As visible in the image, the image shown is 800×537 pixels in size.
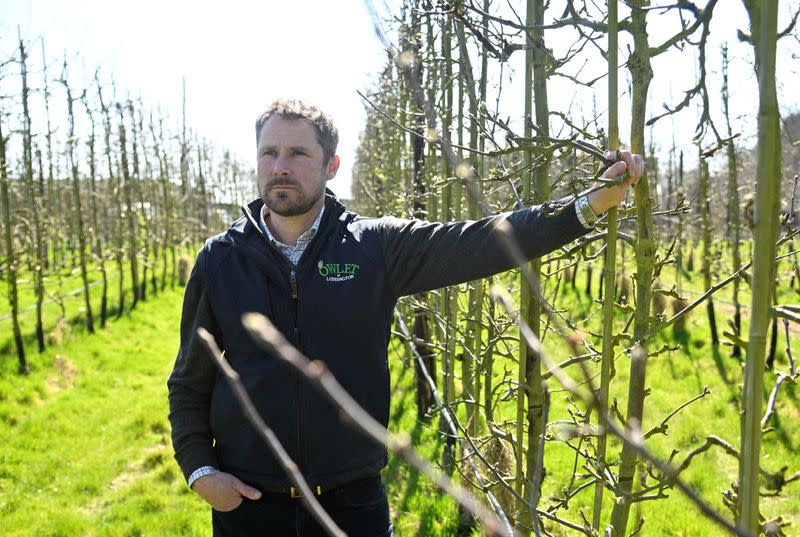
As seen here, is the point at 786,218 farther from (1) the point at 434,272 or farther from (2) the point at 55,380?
(2) the point at 55,380

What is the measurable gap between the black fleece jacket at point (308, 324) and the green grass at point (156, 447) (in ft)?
3.54

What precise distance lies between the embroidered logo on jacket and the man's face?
0.88 feet

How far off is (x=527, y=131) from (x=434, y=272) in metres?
0.62

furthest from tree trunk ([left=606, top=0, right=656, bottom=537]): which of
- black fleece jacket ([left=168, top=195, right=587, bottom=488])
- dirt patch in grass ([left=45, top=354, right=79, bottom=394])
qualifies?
dirt patch in grass ([left=45, top=354, right=79, bottom=394])

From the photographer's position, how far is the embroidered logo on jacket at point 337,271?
2.28 metres

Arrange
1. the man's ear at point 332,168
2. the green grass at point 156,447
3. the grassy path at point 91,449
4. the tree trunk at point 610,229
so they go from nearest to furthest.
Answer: the tree trunk at point 610,229, the man's ear at point 332,168, the green grass at point 156,447, the grassy path at point 91,449

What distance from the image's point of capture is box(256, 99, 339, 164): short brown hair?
2.43 m

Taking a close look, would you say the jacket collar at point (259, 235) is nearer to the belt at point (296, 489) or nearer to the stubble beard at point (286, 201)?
the stubble beard at point (286, 201)

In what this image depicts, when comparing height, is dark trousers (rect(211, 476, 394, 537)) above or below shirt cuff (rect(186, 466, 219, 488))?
below

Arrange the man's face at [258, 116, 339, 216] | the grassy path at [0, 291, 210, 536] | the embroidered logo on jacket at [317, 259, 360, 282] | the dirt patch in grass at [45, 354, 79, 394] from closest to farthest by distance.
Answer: the embroidered logo on jacket at [317, 259, 360, 282] → the man's face at [258, 116, 339, 216] → the grassy path at [0, 291, 210, 536] → the dirt patch in grass at [45, 354, 79, 394]

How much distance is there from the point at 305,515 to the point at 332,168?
1339mm

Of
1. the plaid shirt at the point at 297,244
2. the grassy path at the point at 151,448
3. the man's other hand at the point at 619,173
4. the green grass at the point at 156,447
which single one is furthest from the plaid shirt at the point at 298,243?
the green grass at the point at 156,447

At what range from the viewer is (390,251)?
7.75 feet

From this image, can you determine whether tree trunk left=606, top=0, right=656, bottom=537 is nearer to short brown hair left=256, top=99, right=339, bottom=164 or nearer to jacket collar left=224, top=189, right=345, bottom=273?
jacket collar left=224, top=189, right=345, bottom=273
